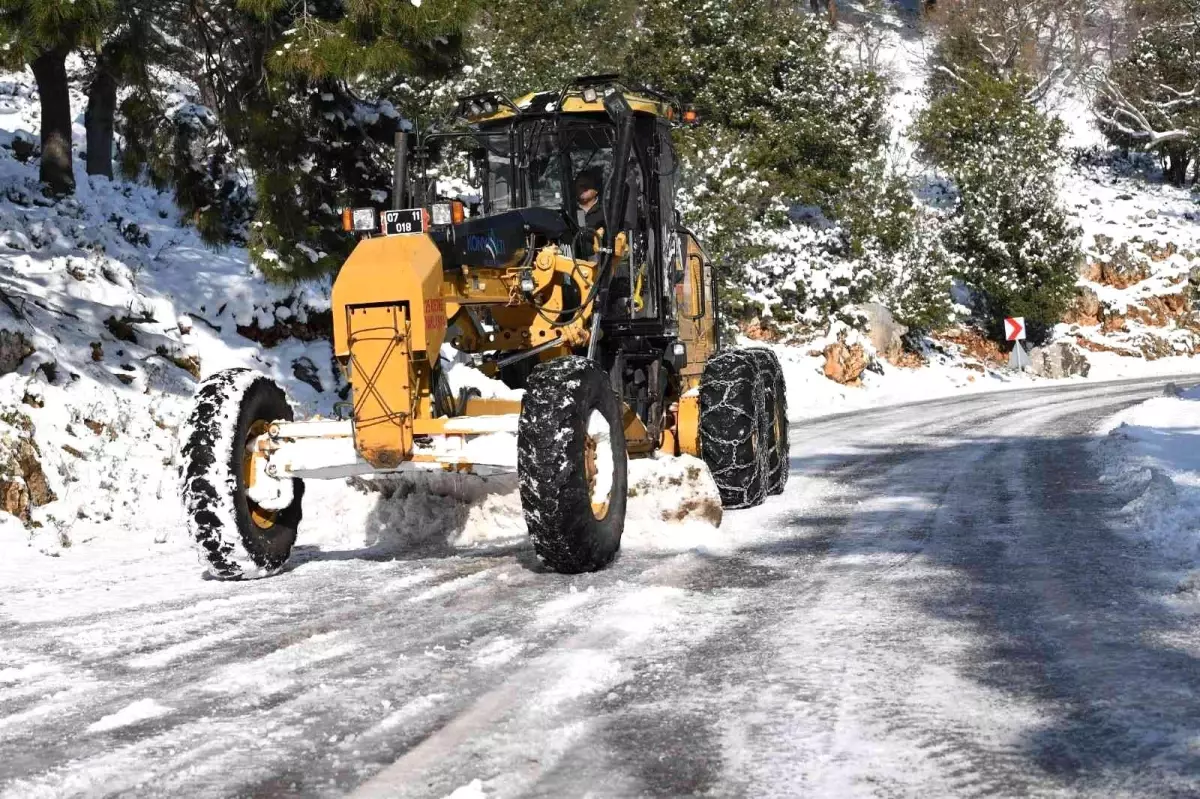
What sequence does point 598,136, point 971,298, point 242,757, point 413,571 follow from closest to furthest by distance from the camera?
1. point 242,757
2. point 413,571
3. point 598,136
4. point 971,298

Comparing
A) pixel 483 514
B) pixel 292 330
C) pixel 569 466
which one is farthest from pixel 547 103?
pixel 292 330

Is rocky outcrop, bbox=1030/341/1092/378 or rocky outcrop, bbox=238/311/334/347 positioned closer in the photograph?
rocky outcrop, bbox=238/311/334/347

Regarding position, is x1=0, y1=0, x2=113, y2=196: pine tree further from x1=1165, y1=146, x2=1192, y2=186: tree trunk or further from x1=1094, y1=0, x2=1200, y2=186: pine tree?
x1=1165, y1=146, x2=1192, y2=186: tree trunk

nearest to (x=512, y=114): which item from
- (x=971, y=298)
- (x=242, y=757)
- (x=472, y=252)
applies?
(x=472, y=252)

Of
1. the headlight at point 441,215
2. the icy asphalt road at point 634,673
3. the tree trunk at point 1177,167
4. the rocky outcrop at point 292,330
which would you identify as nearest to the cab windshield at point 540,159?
the headlight at point 441,215

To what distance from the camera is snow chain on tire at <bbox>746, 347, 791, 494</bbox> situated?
10.4m

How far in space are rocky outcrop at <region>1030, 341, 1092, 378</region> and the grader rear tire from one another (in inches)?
1301

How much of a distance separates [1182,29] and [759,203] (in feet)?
86.2

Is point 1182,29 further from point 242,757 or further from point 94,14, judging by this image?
point 242,757

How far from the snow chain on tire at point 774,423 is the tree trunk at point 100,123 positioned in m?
9.17

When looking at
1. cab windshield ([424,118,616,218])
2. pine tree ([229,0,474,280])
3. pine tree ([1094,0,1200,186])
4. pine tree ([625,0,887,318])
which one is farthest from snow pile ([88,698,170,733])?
pine tree ([1094,0,1200,186])

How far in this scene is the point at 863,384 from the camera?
31078 millimetres

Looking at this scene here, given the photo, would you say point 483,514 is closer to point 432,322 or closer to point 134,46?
point 432,322

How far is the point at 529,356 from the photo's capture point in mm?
8195
